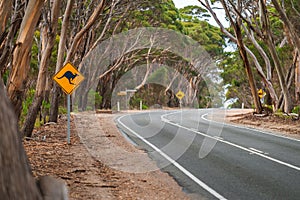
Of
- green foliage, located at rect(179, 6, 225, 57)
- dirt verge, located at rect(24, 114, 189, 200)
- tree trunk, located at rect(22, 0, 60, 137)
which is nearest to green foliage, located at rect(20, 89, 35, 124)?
tree trunk, located at rect(22, 0, 60, 137)

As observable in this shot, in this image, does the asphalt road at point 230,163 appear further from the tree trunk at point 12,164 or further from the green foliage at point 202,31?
the green foliage at point 202,31

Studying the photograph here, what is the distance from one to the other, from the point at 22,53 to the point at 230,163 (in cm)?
581

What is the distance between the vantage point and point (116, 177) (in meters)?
9.19

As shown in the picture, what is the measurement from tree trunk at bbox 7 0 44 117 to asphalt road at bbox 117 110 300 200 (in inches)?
156

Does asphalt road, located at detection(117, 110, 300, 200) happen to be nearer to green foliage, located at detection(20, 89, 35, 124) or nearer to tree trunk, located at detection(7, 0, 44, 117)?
tree trunk, located at detection(7, 0, 44, 117)

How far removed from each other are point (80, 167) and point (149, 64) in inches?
1731

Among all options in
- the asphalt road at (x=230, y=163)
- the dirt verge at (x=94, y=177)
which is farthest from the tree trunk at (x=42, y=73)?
the asphalt road at (x=230, y=163)

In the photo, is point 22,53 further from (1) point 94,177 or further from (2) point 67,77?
(1) point 94,177

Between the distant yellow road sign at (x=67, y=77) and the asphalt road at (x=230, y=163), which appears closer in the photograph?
the asphalt road at (x=230, y=163)

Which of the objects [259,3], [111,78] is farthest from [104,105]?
[259,3]

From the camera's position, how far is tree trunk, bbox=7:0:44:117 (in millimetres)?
10969

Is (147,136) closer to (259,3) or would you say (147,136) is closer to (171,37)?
(259,3)

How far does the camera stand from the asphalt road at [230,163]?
8062mm

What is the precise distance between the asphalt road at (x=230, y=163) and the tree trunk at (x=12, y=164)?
570 cm
